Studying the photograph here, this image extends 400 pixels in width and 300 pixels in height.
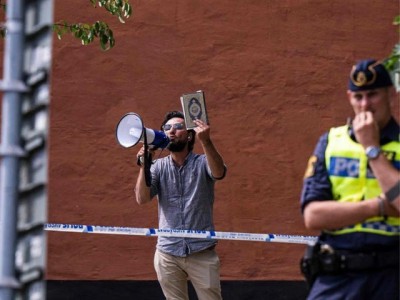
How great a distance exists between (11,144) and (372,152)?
5.25ft

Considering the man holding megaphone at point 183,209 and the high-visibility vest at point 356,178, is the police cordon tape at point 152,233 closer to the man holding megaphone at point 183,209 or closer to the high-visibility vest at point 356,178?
the man holding megaphone at point 183,209

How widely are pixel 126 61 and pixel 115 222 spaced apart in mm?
1525

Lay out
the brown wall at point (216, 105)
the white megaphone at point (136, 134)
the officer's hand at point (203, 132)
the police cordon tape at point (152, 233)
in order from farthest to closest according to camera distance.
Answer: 1. the brown wall at point (216, 105)
2. the police cordon tape at point (152, 233)
3. the white megaphone at point (136, 134)
4. the officer's hand at point (203, 132)

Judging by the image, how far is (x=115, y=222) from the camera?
30.4ft

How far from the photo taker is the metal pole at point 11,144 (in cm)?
317

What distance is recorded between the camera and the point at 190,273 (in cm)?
711

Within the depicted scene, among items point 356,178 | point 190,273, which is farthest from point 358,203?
point 190,273

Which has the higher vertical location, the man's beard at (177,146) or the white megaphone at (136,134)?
the white megaphone at (136,134)

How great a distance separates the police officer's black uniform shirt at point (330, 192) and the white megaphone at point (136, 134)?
2.83 m

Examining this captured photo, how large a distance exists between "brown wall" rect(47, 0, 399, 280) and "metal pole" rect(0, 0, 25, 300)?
603cm

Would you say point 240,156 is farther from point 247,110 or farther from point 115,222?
point 115,222

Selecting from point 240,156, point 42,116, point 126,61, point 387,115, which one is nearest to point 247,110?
point 240,156

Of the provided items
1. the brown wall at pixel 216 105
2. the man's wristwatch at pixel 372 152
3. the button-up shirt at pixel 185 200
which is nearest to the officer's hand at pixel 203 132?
the button-up shirt at pixel 185 200

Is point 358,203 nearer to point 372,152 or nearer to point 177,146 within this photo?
point 372,152
